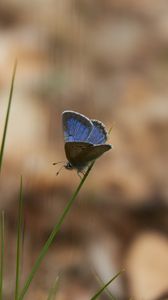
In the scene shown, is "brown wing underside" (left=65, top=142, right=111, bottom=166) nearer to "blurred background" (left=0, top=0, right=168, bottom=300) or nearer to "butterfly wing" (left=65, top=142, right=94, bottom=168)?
"butterfly wing" (left=65, top=142, right=94, bottom=168)

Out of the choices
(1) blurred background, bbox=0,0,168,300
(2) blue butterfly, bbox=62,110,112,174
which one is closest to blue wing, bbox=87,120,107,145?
(2) blue butterfly, bbox=62,110,112,174

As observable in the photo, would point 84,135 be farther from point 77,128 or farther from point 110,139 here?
point 110,139

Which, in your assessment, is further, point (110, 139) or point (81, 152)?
Answer: point (110, 139)

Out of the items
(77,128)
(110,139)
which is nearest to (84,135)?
(77,128)

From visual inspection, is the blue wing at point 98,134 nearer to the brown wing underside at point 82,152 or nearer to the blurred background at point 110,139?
the brown wing underside at point 82,152

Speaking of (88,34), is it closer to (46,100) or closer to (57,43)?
(57,43)

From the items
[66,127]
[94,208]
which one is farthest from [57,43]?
[66,127]

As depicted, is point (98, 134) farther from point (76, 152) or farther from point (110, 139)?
point (110, 139)

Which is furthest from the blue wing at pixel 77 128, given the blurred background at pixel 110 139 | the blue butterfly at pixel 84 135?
the blurred background at pixel 110 139
